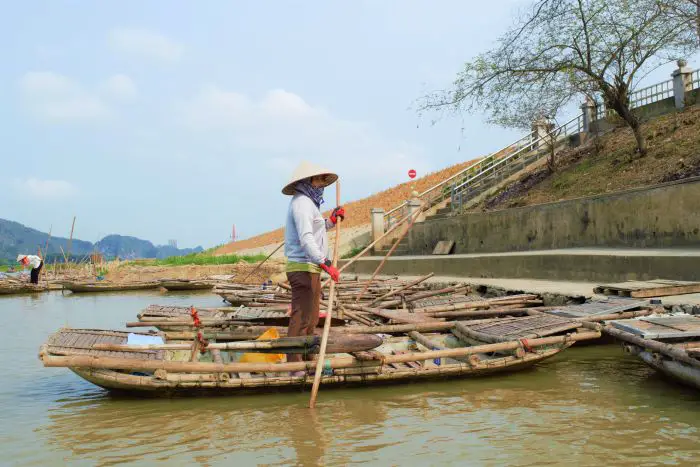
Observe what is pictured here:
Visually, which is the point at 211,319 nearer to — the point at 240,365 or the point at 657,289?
the point at 240,365

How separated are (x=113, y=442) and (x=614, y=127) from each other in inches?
765

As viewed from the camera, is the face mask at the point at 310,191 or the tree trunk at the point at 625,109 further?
the tree trunk at the point at 625,109

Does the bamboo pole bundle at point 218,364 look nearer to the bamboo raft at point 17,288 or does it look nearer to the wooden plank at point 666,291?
the wooden plank at point 666,291

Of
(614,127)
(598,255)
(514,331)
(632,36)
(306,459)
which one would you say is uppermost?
(632,36)

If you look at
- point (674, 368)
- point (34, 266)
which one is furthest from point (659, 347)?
point (34, 266)

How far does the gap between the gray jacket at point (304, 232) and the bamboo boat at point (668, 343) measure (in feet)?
8.33

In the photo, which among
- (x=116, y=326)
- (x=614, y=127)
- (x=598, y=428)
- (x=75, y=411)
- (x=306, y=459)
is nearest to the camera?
(x=306, y=459)

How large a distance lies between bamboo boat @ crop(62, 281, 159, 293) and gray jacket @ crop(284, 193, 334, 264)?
14.8 meters

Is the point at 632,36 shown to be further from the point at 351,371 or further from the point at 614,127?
the point at 351,371

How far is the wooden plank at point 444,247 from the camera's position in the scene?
57.4 feet

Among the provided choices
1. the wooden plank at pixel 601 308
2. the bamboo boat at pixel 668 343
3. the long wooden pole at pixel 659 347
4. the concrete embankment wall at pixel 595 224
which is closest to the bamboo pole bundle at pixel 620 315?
the wooden plank at pixel 601 308

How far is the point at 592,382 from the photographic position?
16.8 ft

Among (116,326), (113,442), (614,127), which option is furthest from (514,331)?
(614,127)

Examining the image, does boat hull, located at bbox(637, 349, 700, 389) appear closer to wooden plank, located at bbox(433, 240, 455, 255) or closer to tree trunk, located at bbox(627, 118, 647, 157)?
wooden plank, located at bbox(433, 240, 455, 255)
